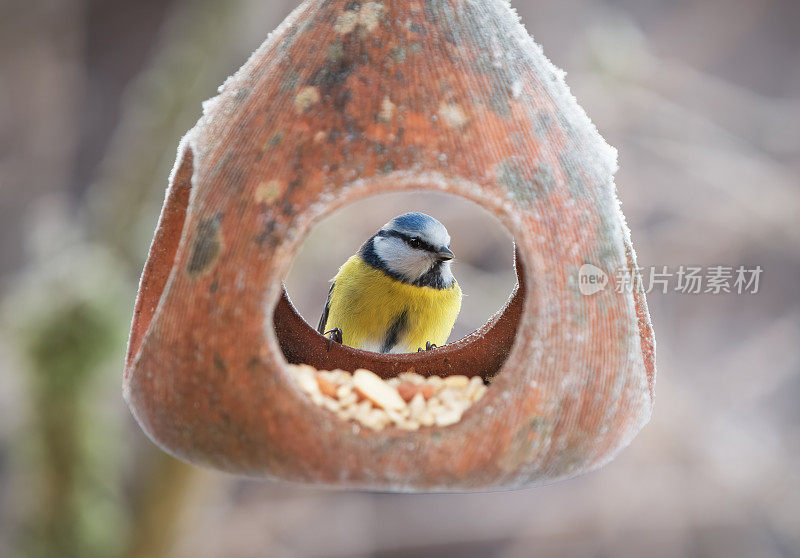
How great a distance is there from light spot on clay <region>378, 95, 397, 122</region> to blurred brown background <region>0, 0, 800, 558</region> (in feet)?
7.79

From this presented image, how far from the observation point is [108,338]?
418 centimetres

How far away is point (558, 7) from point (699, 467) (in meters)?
3.26

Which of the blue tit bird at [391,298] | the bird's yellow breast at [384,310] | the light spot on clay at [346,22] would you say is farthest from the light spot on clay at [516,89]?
the bird's yellow breast at [384,310]

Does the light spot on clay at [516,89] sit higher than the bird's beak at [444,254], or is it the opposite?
the light spot on clay at [516,89]

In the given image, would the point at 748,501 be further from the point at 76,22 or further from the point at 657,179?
the point at 76,22

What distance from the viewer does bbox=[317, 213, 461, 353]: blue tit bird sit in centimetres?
322

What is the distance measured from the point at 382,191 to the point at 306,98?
0.26 m

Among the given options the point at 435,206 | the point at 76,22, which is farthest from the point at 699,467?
the point at 76,22

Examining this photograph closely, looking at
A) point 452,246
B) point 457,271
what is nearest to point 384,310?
point 457,271

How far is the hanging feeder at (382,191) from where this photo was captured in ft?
6.08

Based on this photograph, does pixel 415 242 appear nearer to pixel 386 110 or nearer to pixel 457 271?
pixel 386 110

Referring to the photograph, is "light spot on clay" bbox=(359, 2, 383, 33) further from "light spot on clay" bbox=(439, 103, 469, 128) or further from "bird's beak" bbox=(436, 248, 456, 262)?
"bird's beak" bbox=(436, 248, 456, 262)

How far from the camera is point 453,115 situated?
1.91 metres

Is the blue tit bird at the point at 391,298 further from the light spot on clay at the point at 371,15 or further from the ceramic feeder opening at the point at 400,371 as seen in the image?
the light spot on clay at the point at 371,15
